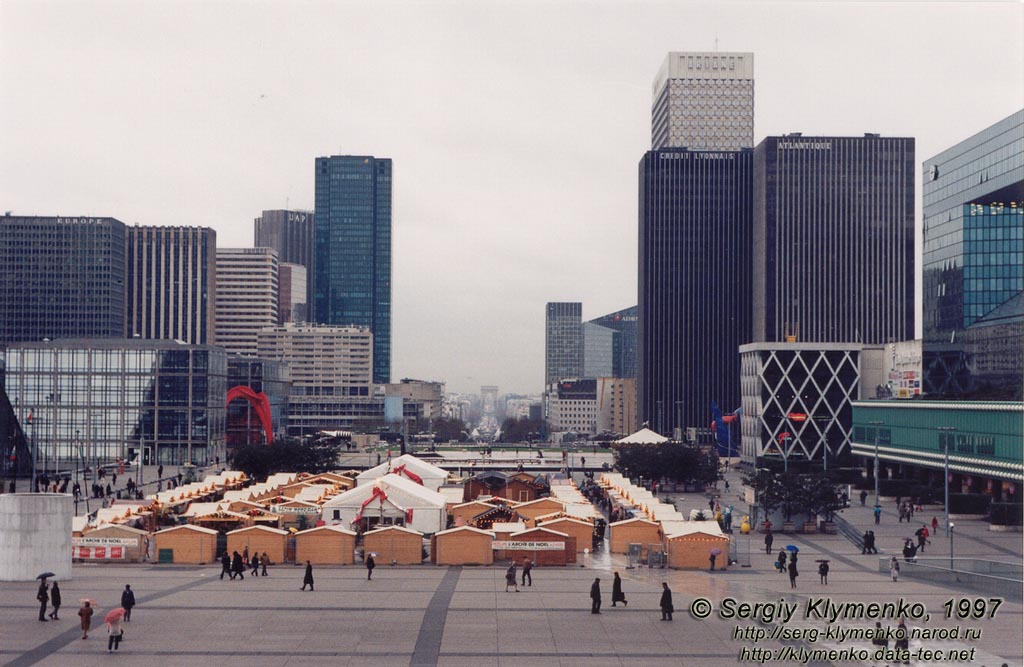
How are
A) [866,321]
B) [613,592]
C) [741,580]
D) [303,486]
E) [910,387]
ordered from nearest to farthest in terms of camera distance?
[613,592], [741,580], [303,486], [910,387], [866,321]

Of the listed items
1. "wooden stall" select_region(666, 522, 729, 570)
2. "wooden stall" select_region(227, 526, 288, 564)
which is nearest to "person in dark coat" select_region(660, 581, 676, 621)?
"wooden stall" select_region(666, 522, 729, 570)

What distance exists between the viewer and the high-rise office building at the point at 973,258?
321 ft

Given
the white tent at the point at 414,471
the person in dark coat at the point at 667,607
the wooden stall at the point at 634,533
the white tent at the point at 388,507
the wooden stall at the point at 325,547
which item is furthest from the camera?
the white tent at the point at 414,471

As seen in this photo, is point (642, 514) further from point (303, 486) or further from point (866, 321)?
point (866, 321)

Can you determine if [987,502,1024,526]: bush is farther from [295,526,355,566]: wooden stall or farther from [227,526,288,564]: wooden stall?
[227,526,288,564]: wooden stall

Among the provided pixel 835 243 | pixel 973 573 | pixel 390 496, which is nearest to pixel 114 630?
pixel 390 496

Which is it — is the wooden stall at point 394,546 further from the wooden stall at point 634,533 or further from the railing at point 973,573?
the railing at point 973,573

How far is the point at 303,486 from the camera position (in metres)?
70.2

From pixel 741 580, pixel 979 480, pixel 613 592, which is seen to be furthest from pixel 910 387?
pixel 613 592

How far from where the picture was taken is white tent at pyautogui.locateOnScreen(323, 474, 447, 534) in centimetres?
5488

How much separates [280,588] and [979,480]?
5488 centimetres

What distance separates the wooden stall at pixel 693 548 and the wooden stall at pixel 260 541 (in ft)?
50.9

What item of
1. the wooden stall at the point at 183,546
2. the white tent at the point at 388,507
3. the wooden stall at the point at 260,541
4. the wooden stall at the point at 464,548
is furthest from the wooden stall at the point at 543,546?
the wooden stall at the point at 183,546

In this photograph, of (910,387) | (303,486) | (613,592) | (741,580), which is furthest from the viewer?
(910,387)
